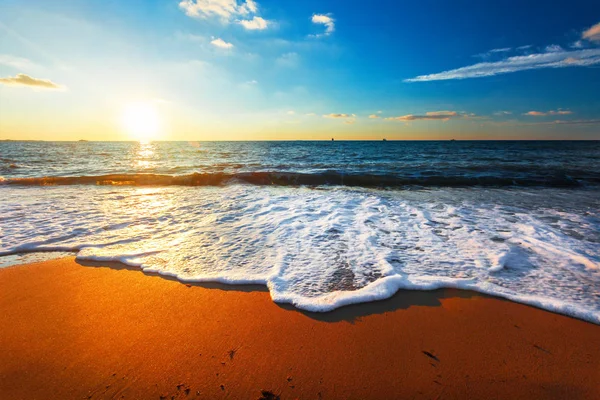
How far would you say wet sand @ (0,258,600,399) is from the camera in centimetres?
195

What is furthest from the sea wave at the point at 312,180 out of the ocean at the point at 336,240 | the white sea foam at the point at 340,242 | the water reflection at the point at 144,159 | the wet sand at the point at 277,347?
the wet sand at the point at 277,347

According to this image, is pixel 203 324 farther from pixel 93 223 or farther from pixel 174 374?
pixel 93 223

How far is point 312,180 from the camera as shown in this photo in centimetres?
1330

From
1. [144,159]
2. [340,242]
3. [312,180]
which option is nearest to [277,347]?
[340,242]

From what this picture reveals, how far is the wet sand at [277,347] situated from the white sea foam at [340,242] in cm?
33

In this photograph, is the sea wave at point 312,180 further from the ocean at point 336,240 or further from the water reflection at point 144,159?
the water reflection at point 144,159

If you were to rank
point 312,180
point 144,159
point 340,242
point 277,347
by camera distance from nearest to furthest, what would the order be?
point 277,347 → point 340,242 → point 312,180 → point 144,159

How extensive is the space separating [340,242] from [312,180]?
8716 millimetres

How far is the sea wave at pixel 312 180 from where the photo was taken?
1187 cm

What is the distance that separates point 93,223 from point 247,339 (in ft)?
17.3

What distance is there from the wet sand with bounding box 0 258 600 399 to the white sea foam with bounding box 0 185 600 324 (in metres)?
0.33

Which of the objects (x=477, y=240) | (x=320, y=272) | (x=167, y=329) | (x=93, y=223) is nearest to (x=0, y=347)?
(x=167, y=329)

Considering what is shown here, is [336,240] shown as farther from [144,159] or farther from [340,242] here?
[144,159]

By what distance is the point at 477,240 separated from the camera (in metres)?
4.82
